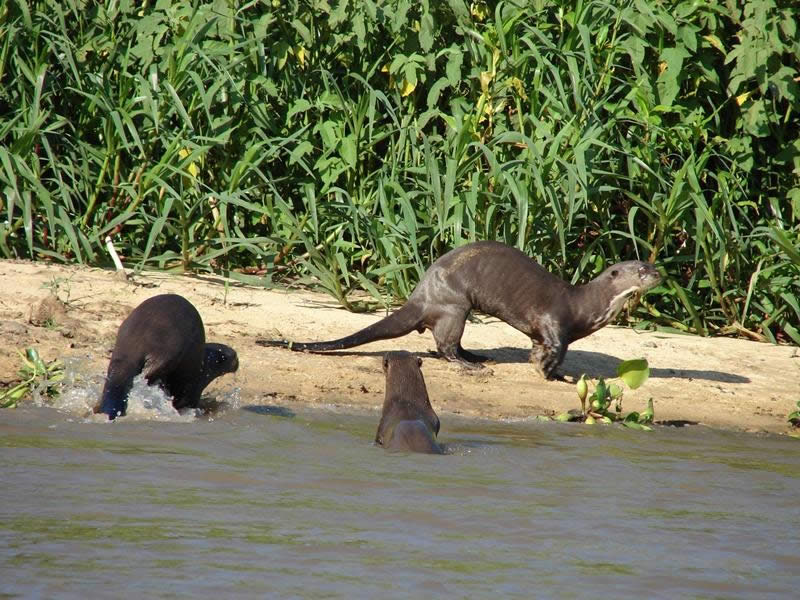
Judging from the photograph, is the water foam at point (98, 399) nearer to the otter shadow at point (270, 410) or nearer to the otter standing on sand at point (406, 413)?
the otter shadow at point (270, 410)

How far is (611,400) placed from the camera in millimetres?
5328

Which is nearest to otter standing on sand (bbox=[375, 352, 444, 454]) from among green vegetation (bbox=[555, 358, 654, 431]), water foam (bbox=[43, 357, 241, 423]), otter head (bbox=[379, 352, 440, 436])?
otter head (bbox=[379, 352, 440, 436])

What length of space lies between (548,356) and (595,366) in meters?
0.36

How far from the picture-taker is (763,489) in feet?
14.0

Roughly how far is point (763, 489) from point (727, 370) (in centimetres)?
171

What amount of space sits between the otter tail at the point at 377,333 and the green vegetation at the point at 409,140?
0.40 m

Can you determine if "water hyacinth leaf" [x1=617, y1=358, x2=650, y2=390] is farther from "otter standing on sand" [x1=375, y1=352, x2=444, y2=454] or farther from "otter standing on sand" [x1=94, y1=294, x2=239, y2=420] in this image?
"otter standing on sand" [x1=94, y1=294, x2=239, y2=420]

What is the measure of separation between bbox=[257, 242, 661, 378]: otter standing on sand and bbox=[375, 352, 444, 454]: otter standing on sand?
94 cm

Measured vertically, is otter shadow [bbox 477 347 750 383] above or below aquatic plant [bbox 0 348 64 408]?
above

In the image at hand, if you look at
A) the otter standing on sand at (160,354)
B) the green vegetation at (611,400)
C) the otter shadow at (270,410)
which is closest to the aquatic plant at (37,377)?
the otter standing on sand at (160,354)

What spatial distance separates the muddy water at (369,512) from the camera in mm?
3023

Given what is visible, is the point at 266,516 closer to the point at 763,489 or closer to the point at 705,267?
the point at 763,489

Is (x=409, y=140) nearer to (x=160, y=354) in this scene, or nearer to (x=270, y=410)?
(x=270, y=410)

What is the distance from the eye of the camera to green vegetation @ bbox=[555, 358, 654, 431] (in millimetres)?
5273
